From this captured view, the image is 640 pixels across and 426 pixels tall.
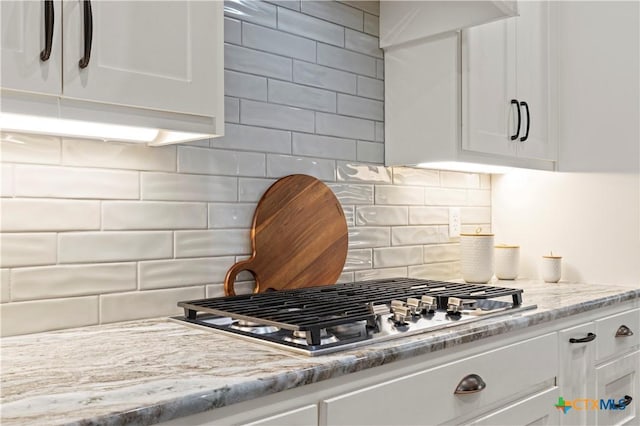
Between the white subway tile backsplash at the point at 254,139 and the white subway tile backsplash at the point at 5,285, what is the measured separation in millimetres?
671

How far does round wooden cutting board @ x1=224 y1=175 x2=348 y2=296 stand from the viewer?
1933mm

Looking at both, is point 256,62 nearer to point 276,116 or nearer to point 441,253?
point 276,116

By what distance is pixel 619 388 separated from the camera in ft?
7.33

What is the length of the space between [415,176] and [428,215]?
0.60 feet

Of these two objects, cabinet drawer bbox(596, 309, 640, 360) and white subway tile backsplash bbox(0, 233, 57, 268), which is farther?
cabinet drawer bbox(596, 309, 640, 360)

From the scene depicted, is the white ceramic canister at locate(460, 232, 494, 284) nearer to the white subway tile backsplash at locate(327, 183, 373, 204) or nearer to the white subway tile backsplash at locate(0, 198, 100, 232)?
the white subway tile backsplash at locate(327, 183, 373, 204)

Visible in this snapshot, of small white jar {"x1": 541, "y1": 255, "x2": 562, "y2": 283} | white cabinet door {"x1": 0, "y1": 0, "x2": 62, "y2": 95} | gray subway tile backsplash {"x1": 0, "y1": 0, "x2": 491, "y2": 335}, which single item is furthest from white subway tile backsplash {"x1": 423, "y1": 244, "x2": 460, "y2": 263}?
white cabinet door {"x1": 0, "y1": 0, "x2": 62, "y2": 95}

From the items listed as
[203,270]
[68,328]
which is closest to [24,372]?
[68,328]

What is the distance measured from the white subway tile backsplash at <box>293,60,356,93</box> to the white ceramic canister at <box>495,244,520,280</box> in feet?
3.24

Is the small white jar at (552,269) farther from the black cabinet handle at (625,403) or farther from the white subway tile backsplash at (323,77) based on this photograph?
the white subway tile backsplash at (323,77)

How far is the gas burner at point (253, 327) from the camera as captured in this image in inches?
55.8

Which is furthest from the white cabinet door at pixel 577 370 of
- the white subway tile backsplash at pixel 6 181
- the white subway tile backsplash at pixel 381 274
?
the white subway tile backsplash at pixel 6 181

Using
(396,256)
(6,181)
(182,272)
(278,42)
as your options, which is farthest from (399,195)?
(6,181)

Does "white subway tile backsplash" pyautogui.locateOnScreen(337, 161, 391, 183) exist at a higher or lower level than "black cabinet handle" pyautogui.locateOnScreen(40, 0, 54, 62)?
lower
